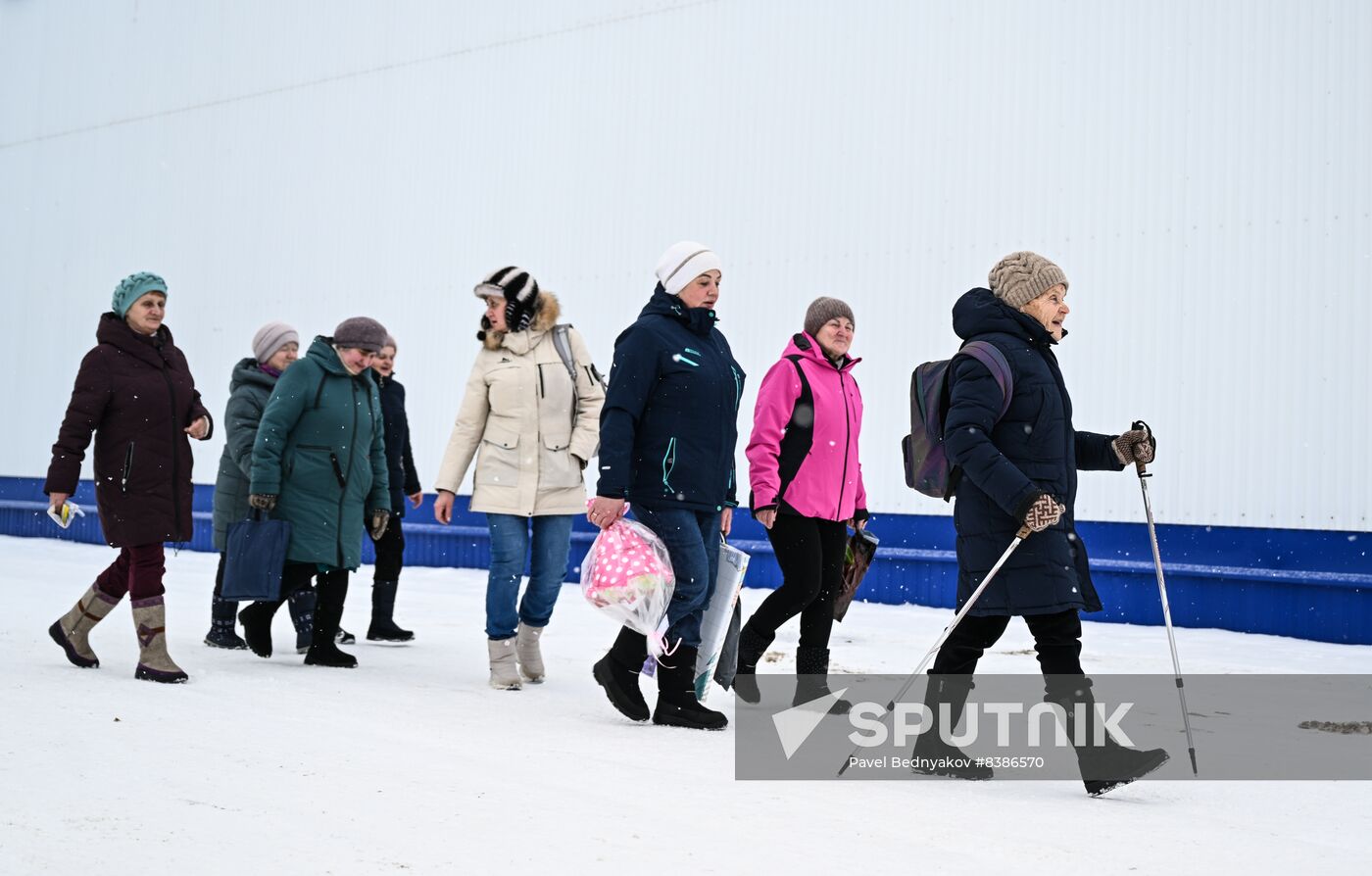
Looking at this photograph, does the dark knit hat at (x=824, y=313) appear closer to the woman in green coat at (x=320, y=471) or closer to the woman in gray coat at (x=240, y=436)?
the woman in green coat at (x=320, y=471)

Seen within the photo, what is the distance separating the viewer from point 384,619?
825 centimetres

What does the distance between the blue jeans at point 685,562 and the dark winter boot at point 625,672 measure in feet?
0.45

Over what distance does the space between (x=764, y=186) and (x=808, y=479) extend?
20.2 ft

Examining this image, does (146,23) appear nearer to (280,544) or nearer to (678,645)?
(280,544)

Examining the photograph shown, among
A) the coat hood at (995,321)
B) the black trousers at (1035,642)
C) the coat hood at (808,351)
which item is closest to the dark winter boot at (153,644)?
the coat hood at (808,351)

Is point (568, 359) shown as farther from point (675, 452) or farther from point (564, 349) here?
point (675, 452)

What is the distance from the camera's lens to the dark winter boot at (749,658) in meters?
5.92

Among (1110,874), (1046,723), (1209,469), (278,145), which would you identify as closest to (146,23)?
(278,145)

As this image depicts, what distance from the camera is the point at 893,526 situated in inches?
427

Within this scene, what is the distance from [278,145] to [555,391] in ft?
32.7

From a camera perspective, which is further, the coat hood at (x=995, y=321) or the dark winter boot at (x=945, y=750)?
the dark winter boot at (x=945, y=750)

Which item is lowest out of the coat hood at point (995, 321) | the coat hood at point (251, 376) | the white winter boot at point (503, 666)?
the white winter boot at point (503, 666)

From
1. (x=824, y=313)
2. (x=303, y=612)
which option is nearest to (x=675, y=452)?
(x=824, y=313)

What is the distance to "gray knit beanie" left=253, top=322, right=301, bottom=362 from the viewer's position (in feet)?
25.9
